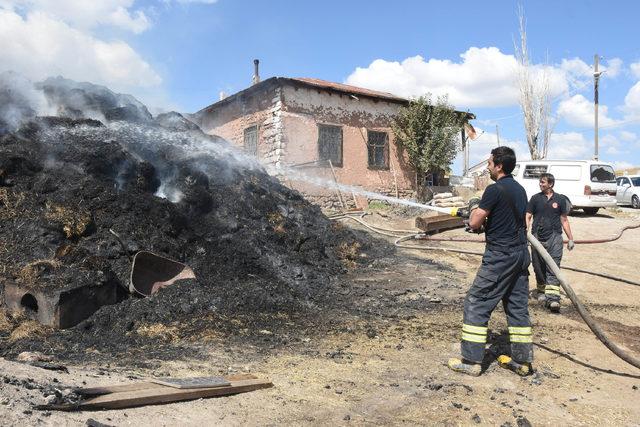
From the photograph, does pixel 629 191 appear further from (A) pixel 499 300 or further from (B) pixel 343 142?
(A) pixel 499 300

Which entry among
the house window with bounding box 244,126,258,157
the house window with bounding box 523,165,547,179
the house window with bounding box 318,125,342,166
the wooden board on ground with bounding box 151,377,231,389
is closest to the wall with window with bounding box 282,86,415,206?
the house window with bounding box 318,125,342,166

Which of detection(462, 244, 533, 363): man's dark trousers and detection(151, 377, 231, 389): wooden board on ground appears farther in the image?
detection(462, 244, 533, 363): man's dark trousers

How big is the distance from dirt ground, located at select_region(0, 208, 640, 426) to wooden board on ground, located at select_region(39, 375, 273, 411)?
52mm

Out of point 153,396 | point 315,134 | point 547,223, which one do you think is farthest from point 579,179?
point 153,396

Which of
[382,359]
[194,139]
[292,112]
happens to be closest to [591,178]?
[292,112]

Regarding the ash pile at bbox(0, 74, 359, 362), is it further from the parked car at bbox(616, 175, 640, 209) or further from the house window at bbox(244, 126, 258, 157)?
the parked car at bbox(616, 175, 640, 209)

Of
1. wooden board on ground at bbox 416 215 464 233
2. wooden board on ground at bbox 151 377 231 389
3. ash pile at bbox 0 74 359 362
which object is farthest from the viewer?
wooden board on ground at bbox 416 215 464 233

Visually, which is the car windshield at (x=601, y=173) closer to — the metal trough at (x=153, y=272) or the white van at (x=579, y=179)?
the white van at (x=579, y=179)

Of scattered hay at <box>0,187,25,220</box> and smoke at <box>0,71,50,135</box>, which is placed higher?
smoke at <box>0,71,50,135</box>

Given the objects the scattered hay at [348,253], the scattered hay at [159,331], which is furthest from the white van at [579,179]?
the scattered hay at [159,331]

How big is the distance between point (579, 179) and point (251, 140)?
11429mm

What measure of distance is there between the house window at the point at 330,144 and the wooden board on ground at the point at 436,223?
5.34m

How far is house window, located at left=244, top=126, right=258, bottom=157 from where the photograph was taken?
59.1 ft

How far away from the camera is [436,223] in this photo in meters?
13.5
